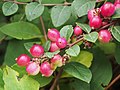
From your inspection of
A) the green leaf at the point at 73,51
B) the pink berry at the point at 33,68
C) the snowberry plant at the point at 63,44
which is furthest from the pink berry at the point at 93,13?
the pink berry at the point at 33,68

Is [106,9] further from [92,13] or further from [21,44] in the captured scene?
[21,44]

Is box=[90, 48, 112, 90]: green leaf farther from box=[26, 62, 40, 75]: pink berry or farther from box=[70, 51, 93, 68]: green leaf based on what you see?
box=[26, 62, 40, 75]: pink berry

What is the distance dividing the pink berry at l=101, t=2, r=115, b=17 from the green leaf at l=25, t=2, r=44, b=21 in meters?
0.23

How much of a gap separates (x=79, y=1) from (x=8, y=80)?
0.33m

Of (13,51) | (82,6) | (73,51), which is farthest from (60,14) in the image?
(13,51)

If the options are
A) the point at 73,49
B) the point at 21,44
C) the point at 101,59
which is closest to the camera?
the point at 73,49

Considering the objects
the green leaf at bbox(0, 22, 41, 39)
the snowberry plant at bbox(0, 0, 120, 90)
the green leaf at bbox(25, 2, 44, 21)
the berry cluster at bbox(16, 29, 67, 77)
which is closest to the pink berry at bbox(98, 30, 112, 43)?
the snowberry plant at bbox(0, 0, 120, 90)

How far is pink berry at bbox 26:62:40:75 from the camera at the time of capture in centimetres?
94

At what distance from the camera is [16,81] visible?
959 millimetres

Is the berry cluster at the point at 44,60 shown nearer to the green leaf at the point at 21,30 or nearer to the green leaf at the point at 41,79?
the green leaf at the point at 41,79

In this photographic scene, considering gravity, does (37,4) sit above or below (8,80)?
above

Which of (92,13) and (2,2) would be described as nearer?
(92,13)

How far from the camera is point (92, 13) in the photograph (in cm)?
97

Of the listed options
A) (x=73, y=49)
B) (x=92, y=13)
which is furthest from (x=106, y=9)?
(x=73, y=49)
